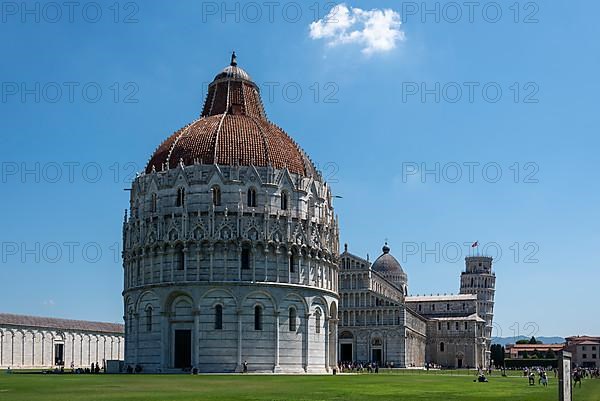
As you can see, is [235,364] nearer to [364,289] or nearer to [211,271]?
[211,271]

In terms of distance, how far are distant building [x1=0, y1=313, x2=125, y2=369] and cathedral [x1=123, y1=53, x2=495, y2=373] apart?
35.1 metres

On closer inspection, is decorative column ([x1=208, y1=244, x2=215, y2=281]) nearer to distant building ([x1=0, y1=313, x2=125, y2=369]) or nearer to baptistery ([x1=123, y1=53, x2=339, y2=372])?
baptistery ([x1=123, y1=53, x2=339, y2=372])

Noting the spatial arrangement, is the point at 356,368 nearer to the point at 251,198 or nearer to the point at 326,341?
the point at 326,341

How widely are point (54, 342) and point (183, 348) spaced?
50518mm

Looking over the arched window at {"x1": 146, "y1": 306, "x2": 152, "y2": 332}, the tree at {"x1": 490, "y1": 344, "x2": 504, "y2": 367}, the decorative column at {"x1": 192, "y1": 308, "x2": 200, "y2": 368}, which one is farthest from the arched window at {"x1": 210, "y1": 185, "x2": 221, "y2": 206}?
the tree at {"x1": 490, "y1": 344, "x2": 504, "y2": 367}

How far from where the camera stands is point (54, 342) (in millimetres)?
121188

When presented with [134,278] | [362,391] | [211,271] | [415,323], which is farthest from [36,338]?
[362,391]

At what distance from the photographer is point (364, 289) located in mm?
137625

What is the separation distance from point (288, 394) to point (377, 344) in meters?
100

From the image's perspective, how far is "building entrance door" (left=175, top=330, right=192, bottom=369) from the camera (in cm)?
7738

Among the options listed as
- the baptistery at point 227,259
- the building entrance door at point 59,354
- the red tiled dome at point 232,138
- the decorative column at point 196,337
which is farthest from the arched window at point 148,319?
the building entrance door at point 59,354

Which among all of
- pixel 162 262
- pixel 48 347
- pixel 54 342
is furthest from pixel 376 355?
pixel 162 262

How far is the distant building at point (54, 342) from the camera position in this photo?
4414 inches

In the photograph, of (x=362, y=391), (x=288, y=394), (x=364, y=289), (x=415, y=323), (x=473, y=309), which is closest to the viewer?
(x=288, y=394)
